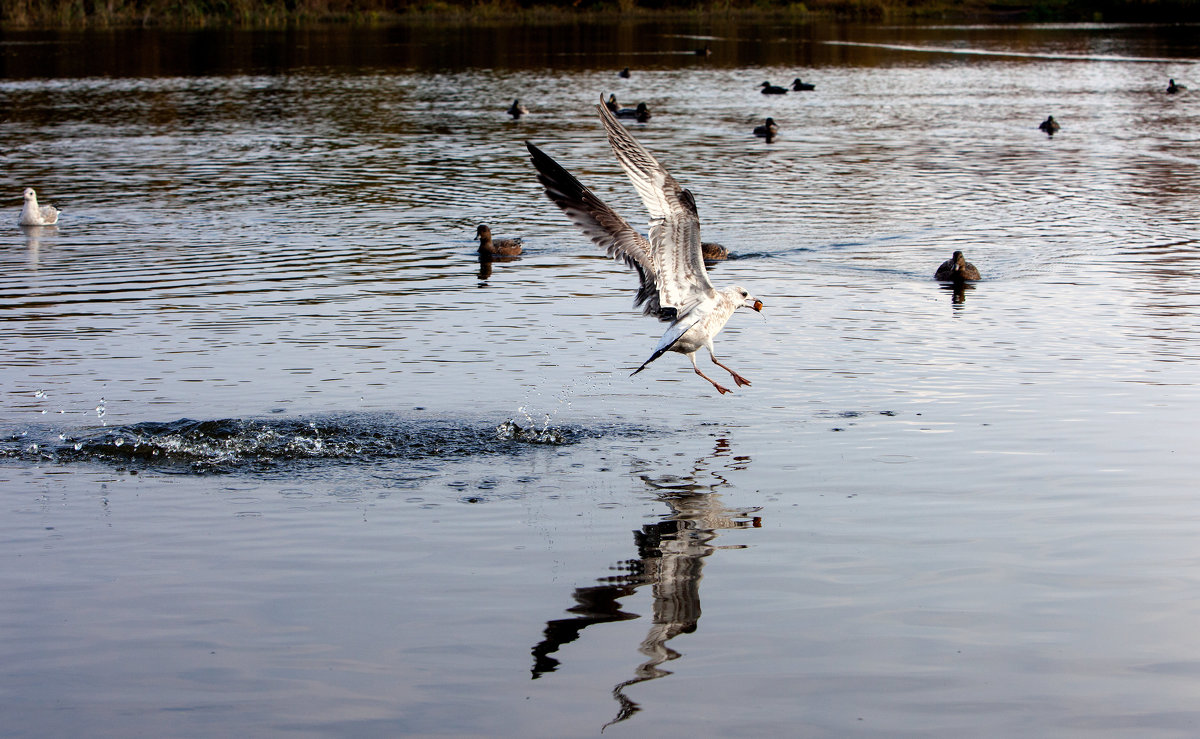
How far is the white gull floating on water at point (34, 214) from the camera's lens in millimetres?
21094

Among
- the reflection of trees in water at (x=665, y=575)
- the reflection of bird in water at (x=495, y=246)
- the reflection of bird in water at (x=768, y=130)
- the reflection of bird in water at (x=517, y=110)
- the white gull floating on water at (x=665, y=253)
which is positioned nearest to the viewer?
the reflection of trees in water at (x=665, y=575)

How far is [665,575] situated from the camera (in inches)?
298

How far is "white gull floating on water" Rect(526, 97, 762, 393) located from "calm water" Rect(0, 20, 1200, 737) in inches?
33.8

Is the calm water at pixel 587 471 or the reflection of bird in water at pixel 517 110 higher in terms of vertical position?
the reflection of bird in water at pixel 517 110

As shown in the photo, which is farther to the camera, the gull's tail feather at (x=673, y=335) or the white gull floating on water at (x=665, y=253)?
the gull's tail feather at (x=673, y=335)

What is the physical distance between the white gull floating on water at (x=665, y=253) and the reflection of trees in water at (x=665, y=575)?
1.01 metres

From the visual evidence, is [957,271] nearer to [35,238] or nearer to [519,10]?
[35,238]

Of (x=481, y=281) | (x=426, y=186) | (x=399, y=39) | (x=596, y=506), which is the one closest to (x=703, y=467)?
(x=596, y=506)

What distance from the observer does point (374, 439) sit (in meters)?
10.3

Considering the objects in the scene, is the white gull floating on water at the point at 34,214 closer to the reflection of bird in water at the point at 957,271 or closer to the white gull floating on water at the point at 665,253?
the white gull floating on water at the point at 665,253

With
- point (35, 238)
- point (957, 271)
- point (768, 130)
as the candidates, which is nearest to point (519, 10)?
point (768, 130)

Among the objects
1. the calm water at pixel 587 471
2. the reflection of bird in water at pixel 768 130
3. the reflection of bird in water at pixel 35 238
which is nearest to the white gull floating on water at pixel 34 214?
the reflection of bird in water at pixel 35 238

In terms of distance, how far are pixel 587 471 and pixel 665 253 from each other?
1.74 metres

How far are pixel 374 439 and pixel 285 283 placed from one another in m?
7.30
